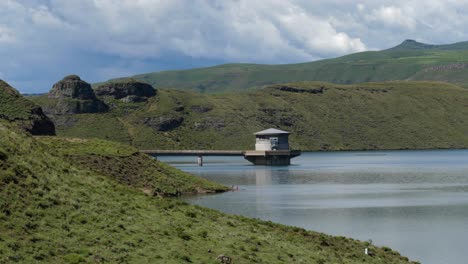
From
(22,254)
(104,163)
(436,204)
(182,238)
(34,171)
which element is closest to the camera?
(22,254)

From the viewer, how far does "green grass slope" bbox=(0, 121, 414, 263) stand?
32.5 metres

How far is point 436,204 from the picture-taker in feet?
305

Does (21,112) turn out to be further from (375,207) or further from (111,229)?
(111,229)

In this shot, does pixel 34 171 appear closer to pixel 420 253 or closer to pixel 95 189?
pixel 95 189

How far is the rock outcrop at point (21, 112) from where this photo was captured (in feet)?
420

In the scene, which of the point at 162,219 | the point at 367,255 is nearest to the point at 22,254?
the point at 162,219

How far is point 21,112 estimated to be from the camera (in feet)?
433

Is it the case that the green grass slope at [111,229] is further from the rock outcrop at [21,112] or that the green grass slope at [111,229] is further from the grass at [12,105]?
the grass at [12,105]

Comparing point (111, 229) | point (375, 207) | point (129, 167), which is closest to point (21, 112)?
point (129, 167)

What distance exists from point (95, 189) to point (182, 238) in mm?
9111

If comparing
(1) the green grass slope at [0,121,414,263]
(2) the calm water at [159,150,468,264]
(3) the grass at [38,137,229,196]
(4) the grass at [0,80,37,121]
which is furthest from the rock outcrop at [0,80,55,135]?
(1) the green grass slope at [0,121,414,263]

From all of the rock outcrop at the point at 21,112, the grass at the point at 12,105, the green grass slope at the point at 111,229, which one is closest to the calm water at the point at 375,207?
the green grass slope at the point at 111,229

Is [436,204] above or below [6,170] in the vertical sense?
below

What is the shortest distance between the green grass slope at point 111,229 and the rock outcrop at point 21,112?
266ft
